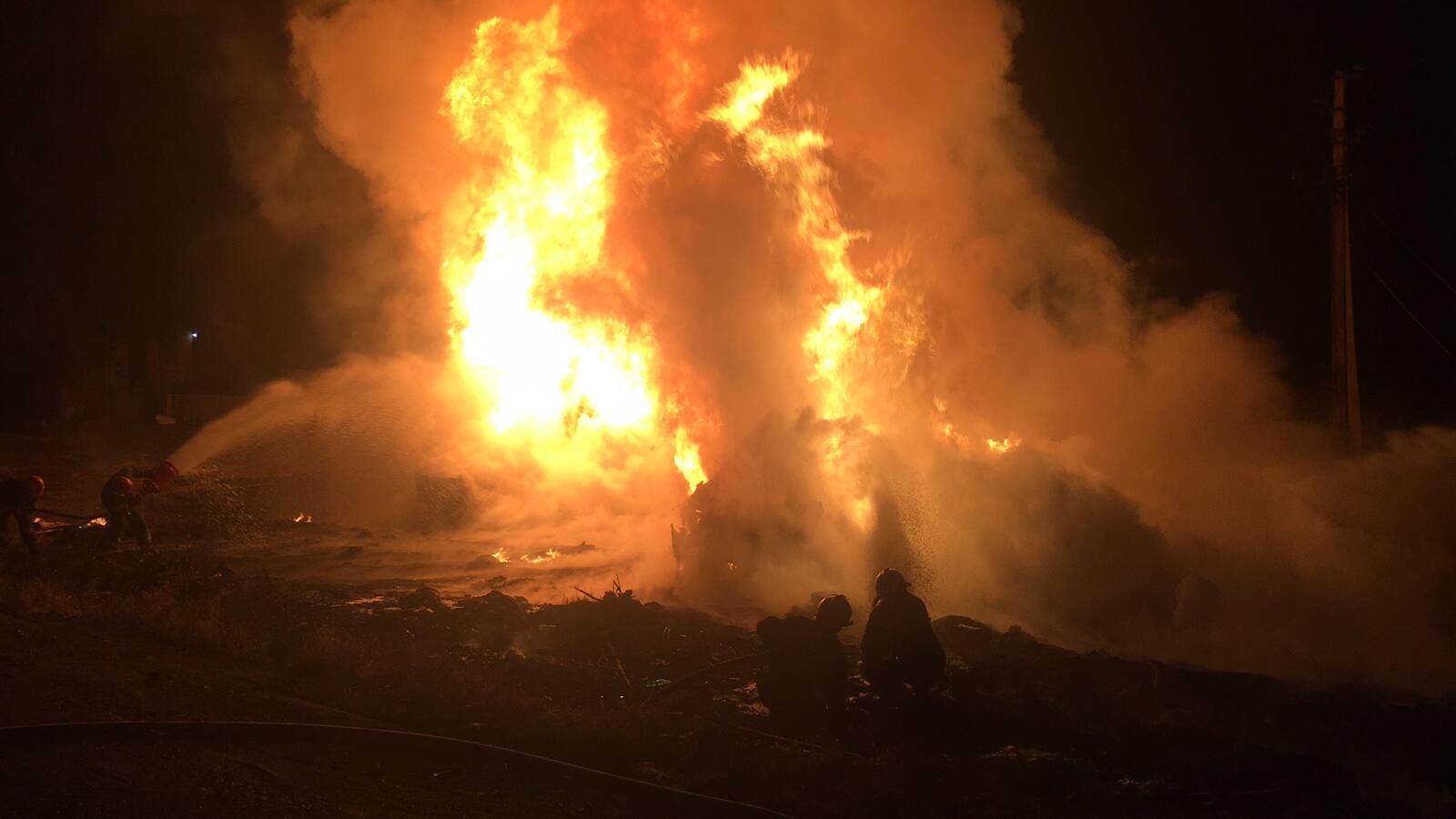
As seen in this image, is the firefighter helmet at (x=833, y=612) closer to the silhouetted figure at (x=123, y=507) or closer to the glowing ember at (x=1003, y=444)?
the glowing ember at (x=1003, y=444)

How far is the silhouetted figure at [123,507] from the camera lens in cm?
1823

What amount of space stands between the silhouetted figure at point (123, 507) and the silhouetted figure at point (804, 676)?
1312cm

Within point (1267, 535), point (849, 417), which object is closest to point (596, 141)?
point (849, 417)

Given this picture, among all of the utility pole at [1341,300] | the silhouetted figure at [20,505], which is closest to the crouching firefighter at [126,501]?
the silhouetted figure at [20,505]

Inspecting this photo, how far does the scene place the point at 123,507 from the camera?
60.3ft

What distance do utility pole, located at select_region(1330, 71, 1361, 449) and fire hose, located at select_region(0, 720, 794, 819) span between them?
50.3 ft

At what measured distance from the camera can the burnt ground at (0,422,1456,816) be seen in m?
8.21

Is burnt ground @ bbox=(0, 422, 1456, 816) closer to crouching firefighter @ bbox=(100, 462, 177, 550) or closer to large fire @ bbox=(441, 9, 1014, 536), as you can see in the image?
crouching firefighter @ bbox=(100, 462, 177, 550)

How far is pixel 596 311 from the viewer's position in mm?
17109

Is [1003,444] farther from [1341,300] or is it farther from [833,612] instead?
[833,612]

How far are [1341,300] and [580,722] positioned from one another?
16.1 metres

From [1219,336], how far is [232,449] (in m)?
26.2

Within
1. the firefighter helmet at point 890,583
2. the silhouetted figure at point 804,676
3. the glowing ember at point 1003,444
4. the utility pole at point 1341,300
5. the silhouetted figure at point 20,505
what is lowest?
the silhouetted figure at point 804,676

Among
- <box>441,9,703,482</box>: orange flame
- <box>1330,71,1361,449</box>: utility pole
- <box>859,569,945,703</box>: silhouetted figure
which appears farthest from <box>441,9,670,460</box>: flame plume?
<box>1330,71,1361,449</box>: utility pole
